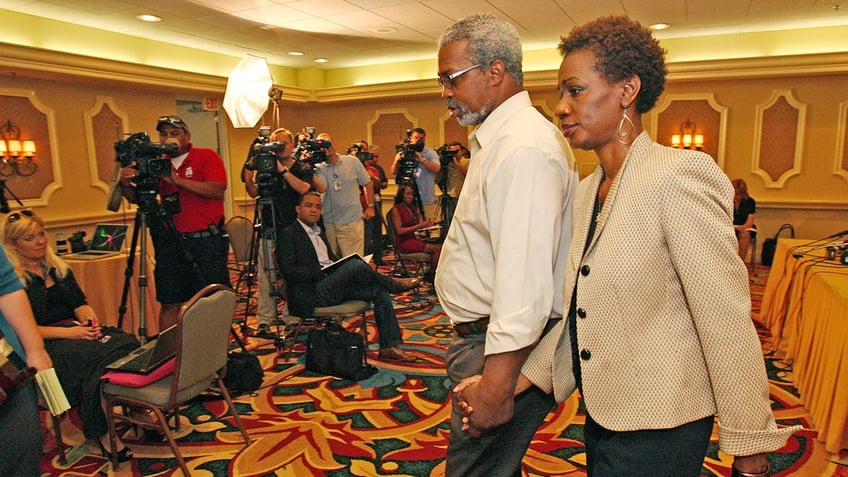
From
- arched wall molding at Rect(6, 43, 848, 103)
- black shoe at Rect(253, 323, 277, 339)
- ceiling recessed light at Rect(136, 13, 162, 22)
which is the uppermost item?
ceiling recessed light at Rect(136, 13, 162, 22)

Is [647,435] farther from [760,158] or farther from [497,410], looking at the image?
[760,158]

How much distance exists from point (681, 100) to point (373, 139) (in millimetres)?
4824

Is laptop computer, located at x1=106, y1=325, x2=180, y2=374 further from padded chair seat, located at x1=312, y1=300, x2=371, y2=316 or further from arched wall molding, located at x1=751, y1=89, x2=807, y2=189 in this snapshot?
arched wall molding, located at x1=751, y1=89, x2=807, y2=189

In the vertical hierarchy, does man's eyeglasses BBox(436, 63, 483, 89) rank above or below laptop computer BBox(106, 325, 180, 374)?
above

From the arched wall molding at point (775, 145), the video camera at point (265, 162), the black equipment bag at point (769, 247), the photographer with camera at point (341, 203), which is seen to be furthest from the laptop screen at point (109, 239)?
the arched wall molding at point (775, 145)

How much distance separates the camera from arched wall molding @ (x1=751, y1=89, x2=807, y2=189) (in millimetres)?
6969

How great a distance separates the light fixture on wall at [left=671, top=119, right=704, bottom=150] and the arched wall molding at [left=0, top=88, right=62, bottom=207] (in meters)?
7.56

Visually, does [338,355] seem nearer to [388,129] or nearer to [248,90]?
[248,90]

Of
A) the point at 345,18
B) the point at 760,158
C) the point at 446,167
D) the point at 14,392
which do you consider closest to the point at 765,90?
the point at 760,158

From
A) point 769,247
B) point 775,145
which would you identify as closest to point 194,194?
point 769,247

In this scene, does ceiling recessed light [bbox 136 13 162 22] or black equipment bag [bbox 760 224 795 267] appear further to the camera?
black equipment bag [bbox 760 224 795 267]

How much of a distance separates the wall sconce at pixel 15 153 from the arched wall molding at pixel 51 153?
14 cm

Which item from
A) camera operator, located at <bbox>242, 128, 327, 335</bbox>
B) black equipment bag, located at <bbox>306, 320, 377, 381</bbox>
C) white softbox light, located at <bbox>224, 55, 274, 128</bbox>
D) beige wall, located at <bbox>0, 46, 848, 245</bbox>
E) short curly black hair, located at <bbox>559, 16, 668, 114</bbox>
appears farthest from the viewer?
beige wall, located at <bbox>0, 46, 848, 245</bbox>

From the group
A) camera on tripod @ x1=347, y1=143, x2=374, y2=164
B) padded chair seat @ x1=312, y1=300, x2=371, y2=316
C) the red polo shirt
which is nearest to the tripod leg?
the red polo shirt
